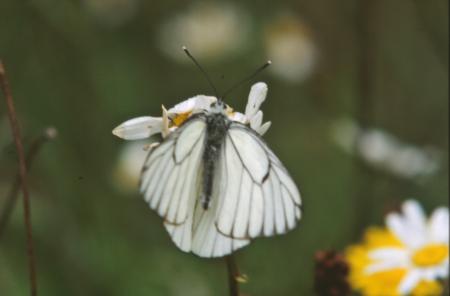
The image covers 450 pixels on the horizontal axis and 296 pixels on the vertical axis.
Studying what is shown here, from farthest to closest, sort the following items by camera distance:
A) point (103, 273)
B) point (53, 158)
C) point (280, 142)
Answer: point (280, 142) → point (53, 158) → point (103, 273)

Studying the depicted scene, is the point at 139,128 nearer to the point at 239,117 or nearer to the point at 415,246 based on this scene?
the point at 239,117

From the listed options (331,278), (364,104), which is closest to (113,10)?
(364,104)

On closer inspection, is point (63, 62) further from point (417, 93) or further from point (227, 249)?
point (227, 249)

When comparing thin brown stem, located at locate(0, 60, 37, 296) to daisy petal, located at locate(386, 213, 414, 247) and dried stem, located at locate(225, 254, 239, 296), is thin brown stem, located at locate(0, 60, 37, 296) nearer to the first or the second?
dried stem, located at locate(225, 254, 239, 296)

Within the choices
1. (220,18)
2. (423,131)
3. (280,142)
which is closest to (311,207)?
(280,142)

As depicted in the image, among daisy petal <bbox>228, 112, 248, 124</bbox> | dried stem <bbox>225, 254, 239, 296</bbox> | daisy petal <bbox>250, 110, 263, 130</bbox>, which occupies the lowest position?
dried stem <bbox>225, 254, 239, 296</bbox>

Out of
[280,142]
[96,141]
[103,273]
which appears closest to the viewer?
[103,273]

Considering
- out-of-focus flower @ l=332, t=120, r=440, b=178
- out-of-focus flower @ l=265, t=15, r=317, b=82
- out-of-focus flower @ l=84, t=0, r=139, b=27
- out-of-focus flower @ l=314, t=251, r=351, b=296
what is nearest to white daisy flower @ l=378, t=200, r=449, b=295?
out-of-focus flower @ l=314, t=251, r=351, b=296
